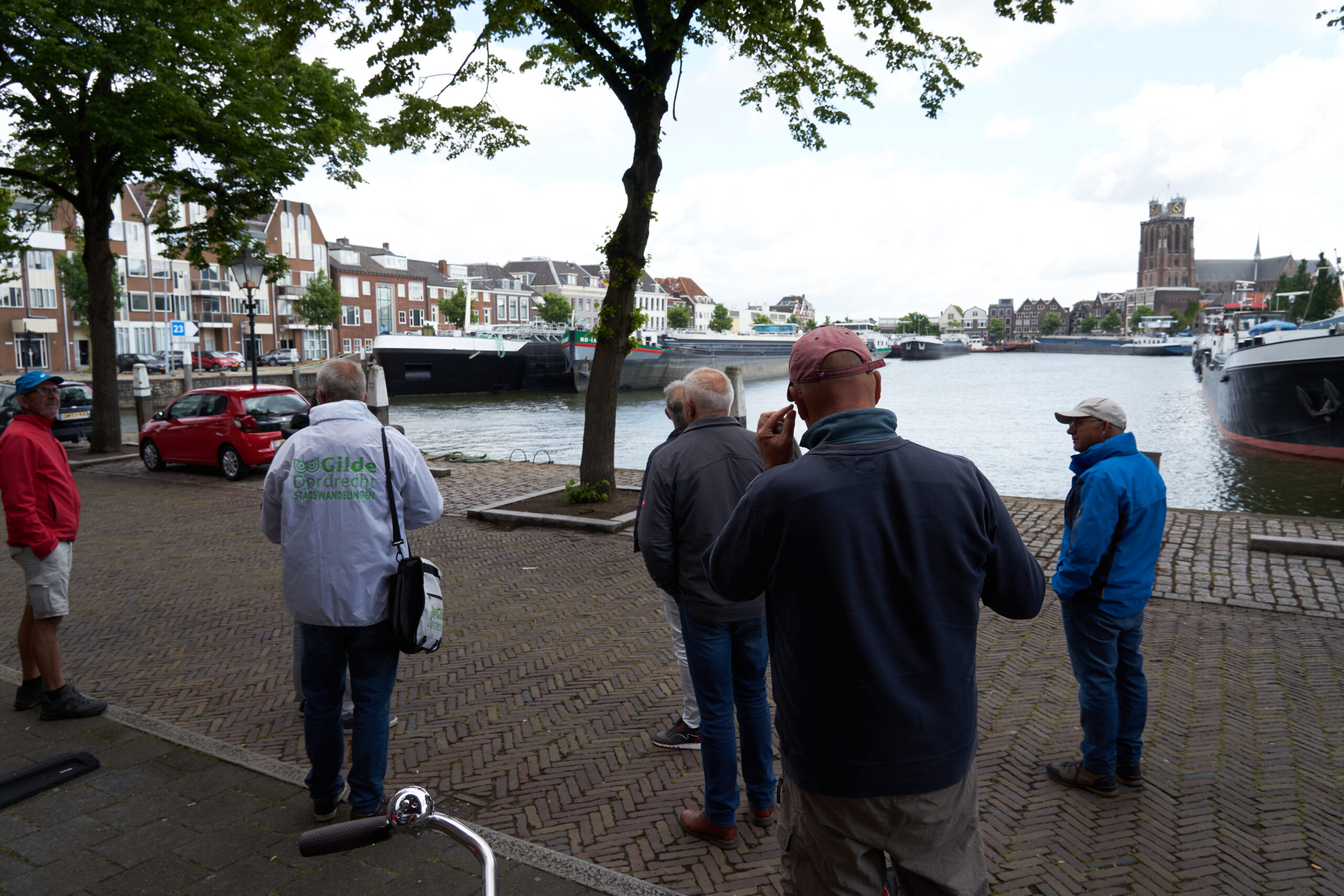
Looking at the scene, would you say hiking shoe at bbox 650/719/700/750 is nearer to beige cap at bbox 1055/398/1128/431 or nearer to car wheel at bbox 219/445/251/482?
beige cap at bbox 1055/398/1128/431

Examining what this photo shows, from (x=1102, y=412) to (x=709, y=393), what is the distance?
65.6 inches

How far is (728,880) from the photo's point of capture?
3014 millimetres

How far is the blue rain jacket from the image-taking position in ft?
11.3

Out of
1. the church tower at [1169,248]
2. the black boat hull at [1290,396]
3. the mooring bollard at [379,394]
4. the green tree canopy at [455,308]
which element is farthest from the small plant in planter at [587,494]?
the church tower at [1169,248]

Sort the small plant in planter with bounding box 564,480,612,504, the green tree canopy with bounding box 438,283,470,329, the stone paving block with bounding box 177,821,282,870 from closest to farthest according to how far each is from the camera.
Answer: the stone paving block with bounding box 177,821,282,870 → the small plant in planter with bounding box 564,480,612,504 → the green tree canopy with bounding box 438,283,470,329

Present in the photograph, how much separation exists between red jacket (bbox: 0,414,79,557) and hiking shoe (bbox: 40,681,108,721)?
28.3 inches

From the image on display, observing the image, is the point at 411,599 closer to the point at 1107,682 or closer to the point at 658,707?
the point at 658,707

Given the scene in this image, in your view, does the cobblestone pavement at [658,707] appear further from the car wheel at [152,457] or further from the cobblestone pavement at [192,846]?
the car wheel at [152,457]

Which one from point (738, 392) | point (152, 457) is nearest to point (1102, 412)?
point (738, 392)

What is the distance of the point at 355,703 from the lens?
130 inches

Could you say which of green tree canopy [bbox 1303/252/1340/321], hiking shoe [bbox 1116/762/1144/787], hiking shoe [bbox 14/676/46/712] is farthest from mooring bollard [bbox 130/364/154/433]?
green tree canopy [bbox 1303/252/1340/321]

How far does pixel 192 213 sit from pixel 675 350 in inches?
1395

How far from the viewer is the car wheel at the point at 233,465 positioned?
1328 centimetres

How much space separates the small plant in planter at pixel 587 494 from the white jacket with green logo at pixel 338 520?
6873mm
